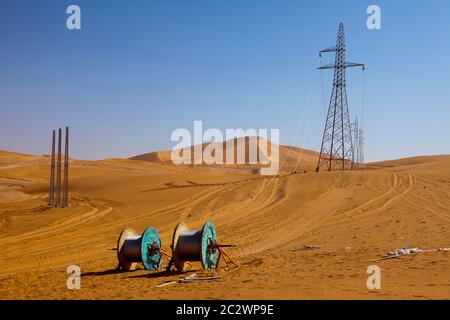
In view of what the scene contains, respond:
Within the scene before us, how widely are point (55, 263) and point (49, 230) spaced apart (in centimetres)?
723

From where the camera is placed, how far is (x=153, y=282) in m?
11.1

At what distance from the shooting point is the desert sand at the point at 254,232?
386 inches

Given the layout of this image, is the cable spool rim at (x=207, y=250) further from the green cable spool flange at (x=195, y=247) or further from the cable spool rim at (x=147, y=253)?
the cable spool rim at (x=147, y=253)

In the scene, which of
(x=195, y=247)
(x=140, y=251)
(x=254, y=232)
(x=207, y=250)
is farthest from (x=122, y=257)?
(x=254, y=232)

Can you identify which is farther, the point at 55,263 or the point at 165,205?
the point at 165,205

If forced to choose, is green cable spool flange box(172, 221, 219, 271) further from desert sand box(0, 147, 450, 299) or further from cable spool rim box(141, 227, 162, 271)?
cable spool rim box(141, 227, 162, 271)

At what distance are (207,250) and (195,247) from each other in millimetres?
458

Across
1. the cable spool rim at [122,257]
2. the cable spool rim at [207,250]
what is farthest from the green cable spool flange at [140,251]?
the cable spool rim at [207,250]

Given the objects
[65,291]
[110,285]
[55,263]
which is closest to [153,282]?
[110,285]

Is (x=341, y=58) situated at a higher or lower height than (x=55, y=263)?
higher

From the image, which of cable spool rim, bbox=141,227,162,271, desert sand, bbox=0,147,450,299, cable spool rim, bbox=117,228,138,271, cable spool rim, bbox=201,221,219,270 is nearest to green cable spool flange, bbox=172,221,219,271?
cable spool rim, bbox=201,221,219,270

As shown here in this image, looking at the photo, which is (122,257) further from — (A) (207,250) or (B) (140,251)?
(A) (207,250)

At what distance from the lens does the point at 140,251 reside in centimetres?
1284
